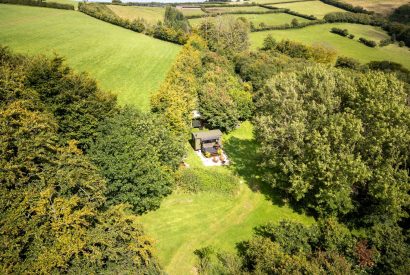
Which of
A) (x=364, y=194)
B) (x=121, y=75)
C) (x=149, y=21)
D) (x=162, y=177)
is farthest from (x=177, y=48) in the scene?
(x=364, y=194)

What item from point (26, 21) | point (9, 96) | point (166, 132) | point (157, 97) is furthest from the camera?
point (26, 21)

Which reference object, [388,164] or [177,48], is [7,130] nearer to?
[388,164]

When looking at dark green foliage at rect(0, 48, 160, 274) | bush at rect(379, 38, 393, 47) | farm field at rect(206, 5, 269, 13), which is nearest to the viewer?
dark green foliage at rect(0, 48, 160, 274)

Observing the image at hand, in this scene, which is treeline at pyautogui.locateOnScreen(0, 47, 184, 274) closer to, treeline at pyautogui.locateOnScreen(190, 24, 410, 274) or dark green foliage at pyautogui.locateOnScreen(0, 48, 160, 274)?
dark green foliage at pyautogui.locateOnScreen(0, 48, 160, 274)

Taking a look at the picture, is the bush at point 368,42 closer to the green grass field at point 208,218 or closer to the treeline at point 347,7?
the treeline at point 347,7

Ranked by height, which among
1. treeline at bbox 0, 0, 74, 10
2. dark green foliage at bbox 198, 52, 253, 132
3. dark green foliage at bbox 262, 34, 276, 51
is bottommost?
dark green foliage at bbox 198, 52, 253, 132

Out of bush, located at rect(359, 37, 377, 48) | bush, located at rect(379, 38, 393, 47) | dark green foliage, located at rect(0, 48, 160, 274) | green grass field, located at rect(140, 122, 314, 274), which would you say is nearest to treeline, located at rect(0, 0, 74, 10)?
dark green foliage, located at rect(0, 48, 160, 274)

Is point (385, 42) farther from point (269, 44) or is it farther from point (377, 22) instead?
point (269, 44)

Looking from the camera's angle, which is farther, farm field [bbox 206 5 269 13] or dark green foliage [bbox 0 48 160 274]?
farm field [bbox 206 5 269 13]
